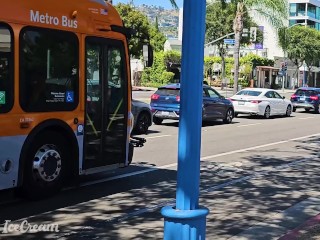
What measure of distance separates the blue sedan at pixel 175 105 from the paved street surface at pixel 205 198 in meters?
5.54

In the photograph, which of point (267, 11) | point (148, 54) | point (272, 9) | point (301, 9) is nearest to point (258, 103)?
point (272, 9)

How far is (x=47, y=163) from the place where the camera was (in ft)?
23.4

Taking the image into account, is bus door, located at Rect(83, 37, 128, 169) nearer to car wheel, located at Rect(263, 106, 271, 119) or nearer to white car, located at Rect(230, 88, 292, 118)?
white car, located at Rect(230, 88, 292, 118)

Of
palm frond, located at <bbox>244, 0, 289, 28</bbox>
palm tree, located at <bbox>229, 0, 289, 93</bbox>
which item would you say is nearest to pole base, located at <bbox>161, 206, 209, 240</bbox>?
palm frond, located at <bbox>244, 0, 289, 28</bbox>

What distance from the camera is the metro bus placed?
255 inches

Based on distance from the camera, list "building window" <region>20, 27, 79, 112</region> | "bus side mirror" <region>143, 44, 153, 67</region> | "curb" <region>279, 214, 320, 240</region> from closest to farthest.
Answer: "curb" <region>279, 214, 320, 240</region>
"building window" <region>20, 27, 79, 112</region>
"bus side mirror" <region>143, 44, 153, 67</region>

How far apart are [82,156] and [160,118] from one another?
38.6ft

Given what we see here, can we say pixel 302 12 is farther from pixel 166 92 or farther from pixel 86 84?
pixel 86 84

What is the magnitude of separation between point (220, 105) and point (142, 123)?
5252 mm

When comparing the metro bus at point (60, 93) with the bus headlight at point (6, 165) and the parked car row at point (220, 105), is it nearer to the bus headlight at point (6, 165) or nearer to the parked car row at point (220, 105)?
the bus headlight at point (6, 165)

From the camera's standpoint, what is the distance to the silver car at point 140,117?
1576 cm

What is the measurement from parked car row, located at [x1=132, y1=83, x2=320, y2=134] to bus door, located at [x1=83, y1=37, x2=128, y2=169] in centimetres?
458

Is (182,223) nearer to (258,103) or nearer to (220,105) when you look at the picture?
(220,105)

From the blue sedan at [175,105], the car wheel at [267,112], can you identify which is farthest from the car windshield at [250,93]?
the blue sedan at [175,105]
